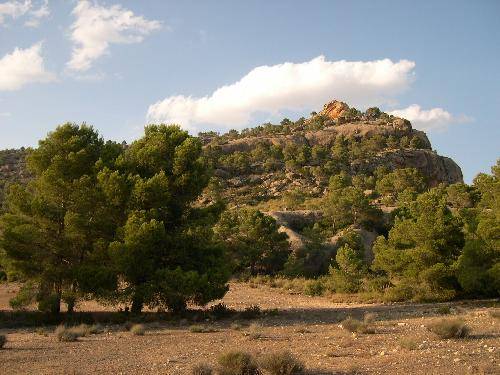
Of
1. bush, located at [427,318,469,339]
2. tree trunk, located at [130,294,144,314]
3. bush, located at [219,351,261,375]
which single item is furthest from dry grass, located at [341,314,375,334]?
tree trunk, located at [130,294,144,314]

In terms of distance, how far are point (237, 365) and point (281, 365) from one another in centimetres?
88

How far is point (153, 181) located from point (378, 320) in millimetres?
10818

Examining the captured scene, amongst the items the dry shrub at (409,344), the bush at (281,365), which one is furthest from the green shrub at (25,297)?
the dry shrub at (409,344)

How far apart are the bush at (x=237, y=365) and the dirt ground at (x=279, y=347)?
4.08 feet

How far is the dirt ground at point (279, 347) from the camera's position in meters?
10.7

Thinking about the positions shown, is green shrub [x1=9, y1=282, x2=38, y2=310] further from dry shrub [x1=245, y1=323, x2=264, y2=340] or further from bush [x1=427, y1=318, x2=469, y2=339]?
bush [x1=427, y1=318, x2=469, y2=339]

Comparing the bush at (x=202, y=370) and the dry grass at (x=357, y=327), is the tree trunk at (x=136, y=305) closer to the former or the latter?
the dry grass at (x=357, y=327)

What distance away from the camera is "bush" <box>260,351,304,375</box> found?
9703mm

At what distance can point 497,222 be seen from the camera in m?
25.6

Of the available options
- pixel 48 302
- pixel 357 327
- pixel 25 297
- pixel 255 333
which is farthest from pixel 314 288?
pixel 25 297

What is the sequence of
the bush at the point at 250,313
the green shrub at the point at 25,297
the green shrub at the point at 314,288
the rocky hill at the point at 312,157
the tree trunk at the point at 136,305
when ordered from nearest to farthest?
1. the green shrub at the point at 25,297
2. the tree trunk at the point at 136,305
3. the bush at the point at 250,313
4. the green shrub at the point at 314,288
5. the rocky hill at the point at 312,157

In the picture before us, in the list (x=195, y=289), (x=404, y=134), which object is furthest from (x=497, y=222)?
(x=404, y=134)

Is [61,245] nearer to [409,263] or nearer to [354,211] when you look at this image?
[409,263]

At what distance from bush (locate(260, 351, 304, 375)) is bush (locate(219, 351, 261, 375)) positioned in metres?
0.26
